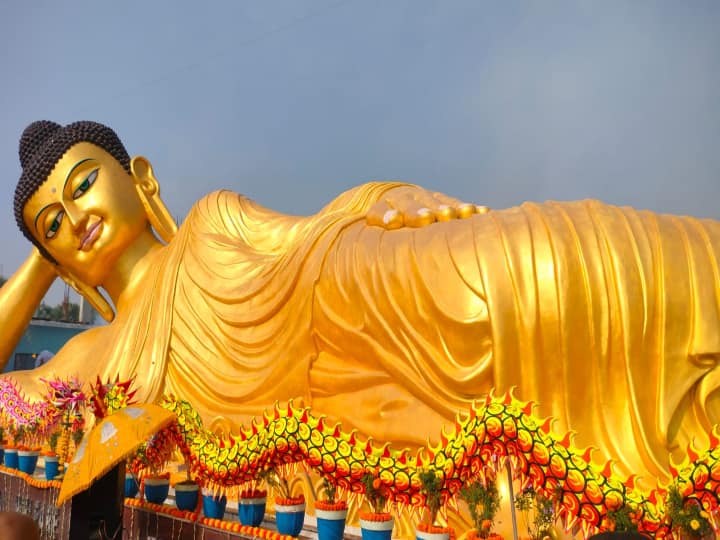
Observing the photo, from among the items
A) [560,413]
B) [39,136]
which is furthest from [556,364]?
[39,136]

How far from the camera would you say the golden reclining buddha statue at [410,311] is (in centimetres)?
407

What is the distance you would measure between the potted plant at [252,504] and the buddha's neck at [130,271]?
4775mm

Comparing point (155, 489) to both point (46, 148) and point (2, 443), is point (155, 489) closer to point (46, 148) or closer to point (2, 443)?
point (2, 443)

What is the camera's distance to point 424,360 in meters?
4.66

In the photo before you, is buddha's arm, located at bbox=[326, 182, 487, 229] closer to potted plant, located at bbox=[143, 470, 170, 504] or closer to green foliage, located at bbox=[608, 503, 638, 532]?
potted plant, located at bbox=[143, 470, 170, 504]

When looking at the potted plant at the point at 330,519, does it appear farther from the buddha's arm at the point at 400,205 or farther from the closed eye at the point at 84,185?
the closed eye at the point at 84,185

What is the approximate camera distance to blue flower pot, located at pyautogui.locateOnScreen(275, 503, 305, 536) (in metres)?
3.52

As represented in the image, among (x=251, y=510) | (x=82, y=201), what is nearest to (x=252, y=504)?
(x=251, y=510)

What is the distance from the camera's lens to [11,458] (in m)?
6.39

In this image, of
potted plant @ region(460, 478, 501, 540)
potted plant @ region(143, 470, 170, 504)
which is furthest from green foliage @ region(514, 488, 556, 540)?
potted plant @ region(143, 470, 170, 504)

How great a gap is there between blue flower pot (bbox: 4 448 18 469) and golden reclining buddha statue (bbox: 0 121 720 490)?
1.12 metres

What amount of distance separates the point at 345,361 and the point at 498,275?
1489 millimetres

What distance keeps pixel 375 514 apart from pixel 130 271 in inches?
224

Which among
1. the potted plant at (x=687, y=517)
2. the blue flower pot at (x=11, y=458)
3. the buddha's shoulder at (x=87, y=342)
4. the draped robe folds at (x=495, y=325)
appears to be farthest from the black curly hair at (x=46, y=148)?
the potted plant at (x=687, y=517)
